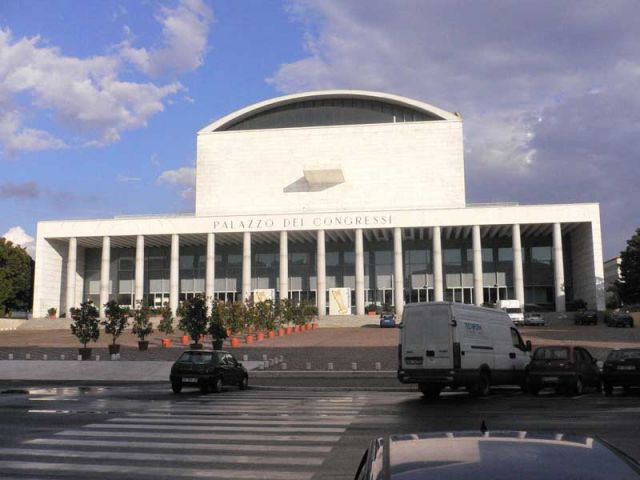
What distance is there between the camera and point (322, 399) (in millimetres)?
18656

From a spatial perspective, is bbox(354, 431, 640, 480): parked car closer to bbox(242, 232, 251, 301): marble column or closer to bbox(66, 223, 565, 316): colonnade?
bbox(66, 223, 565, 316): colonnade

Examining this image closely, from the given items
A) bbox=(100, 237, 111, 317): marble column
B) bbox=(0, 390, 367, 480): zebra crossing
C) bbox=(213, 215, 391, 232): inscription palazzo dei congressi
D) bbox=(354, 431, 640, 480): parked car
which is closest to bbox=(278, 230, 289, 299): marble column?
bbox=(213, 215, 391, 232): inscription palazzo dei congressi

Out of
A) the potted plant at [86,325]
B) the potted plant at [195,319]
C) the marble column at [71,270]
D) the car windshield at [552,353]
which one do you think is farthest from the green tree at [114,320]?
the marble column at [71,270]

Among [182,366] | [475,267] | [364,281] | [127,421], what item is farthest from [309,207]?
[127,421]

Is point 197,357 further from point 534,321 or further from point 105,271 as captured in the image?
point 105,271

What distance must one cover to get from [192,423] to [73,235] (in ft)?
224

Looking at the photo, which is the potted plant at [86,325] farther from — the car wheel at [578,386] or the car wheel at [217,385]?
the car wheel at [578,386]

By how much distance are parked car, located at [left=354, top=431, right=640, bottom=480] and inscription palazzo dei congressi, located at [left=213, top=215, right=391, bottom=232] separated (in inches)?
2677

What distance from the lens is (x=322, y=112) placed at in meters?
86.2

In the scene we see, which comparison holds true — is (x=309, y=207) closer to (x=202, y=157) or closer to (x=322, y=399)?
(x=202, y=157)

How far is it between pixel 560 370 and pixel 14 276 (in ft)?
250

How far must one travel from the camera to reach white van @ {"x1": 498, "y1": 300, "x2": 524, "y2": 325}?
61.1m

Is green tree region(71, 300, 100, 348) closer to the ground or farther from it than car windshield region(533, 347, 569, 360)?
farther from it

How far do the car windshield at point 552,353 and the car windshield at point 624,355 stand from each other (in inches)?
60.6
